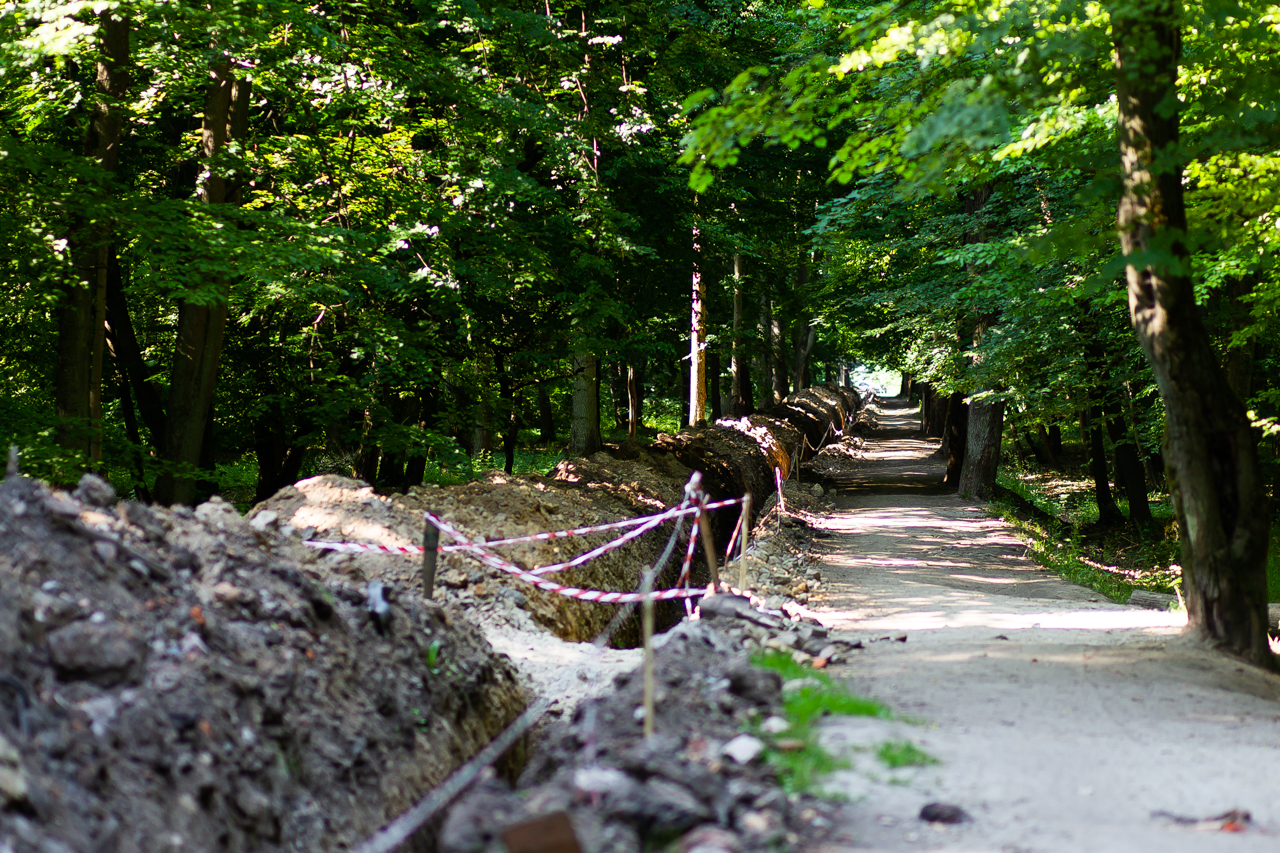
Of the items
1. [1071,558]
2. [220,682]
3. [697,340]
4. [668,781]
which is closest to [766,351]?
[697,340]

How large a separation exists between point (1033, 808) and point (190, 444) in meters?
11.4

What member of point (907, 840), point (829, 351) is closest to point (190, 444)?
point (907, 840)

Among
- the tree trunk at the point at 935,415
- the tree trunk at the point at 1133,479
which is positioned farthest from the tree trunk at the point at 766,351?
the tree trunk at the point at 1133,479

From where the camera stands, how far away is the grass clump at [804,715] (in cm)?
399

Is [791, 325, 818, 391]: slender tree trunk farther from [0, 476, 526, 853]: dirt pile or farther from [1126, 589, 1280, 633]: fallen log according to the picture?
[0, 476, 526, 853]: dirt pile

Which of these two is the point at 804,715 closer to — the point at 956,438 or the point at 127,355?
the point at 127,355

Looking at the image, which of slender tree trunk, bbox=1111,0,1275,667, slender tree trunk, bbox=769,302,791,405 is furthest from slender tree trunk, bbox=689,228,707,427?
slender tree trunk, bbox=1111,0,1275,667

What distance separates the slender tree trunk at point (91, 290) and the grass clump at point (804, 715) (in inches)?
333

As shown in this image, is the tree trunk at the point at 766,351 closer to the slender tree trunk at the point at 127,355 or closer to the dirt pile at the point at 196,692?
the slender tree trunk at the point at 127,355

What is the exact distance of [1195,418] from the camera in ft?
23.1

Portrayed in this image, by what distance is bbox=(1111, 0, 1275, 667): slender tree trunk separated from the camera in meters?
6.76

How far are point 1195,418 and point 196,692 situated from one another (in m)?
6.96

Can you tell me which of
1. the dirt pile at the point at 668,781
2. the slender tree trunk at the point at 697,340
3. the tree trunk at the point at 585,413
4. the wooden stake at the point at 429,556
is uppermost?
the slender tree trunk at the point at 697,340

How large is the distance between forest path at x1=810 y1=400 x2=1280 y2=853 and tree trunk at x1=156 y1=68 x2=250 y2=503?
8480 millimetres
